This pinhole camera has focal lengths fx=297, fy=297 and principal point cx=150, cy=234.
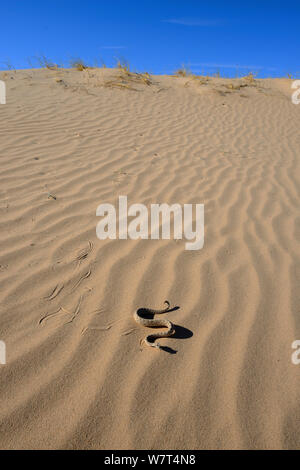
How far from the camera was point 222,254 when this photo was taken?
2.67 metres

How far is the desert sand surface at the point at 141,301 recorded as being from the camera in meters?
1.45

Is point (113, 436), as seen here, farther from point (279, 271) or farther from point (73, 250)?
point (279, 271)

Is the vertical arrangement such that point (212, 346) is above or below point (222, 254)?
below

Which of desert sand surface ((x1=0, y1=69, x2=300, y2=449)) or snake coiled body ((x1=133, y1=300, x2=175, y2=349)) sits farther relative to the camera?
snake coiled body ((x1=133, y1=300, x2=175, y2=349))

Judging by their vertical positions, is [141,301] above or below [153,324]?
above

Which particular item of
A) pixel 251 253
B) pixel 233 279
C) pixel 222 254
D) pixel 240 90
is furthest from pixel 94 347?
pixel 240 90

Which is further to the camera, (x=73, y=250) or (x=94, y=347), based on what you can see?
(x=73, y=250)

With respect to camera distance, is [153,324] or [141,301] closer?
[153,324]

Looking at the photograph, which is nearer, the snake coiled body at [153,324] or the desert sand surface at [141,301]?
the desert sand surface at [141,301]

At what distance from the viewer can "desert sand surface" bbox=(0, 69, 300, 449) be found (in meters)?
1.45

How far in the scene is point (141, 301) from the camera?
2117mm
